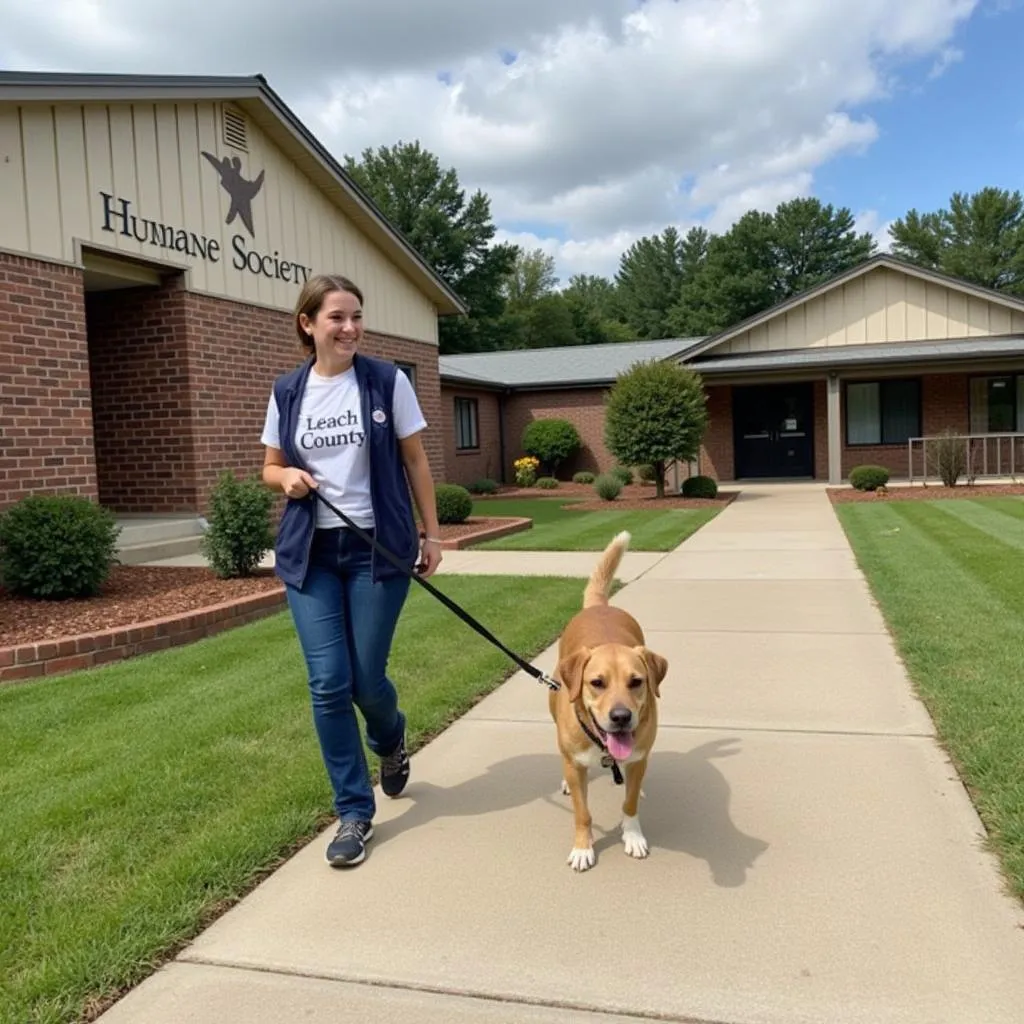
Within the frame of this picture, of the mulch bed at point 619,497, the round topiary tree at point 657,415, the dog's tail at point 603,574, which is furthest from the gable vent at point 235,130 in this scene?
the dog's tail at point 603,574

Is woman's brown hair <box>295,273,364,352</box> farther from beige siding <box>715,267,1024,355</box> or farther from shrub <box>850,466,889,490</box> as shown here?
beige siding <box>715,267,1024,355</box>

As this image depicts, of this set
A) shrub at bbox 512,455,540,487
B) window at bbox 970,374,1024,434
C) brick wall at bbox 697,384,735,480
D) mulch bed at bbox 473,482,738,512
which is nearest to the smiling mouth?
mulch bed at bbox 473,482,738,512

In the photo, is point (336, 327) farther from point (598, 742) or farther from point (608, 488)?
point (608, 488)

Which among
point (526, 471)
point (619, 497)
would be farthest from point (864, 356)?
point (526, 471)

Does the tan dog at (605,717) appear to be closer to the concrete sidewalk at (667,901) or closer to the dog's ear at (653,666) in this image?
the dog's ear at (653,666)

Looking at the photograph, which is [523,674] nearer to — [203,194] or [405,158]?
[203,194]

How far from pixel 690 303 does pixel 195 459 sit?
174 ft

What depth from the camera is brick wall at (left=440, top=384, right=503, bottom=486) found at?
22.3 metres

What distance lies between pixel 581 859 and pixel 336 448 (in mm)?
1672

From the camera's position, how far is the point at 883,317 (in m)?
21.9

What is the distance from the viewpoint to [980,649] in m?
5.57

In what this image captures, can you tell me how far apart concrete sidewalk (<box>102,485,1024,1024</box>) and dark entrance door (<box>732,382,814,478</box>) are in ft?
64.1

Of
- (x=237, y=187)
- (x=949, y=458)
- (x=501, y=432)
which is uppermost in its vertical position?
(x=237, y=187)

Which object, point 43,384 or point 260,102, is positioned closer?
point 43,384
